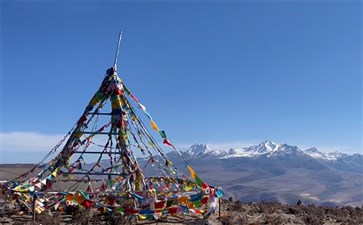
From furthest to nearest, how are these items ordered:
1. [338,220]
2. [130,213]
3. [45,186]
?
[338,220]
[45,186]
[130,213]

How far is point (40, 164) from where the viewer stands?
70.7 feet

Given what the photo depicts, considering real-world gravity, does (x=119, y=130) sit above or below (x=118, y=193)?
above

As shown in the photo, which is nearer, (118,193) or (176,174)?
(118,193)

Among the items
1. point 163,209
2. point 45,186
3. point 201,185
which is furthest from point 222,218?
point 45,186

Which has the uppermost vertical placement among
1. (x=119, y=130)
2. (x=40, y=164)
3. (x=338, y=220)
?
(x=119, y=130)

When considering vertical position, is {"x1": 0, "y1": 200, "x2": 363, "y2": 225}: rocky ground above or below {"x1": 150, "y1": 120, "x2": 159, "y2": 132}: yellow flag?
below

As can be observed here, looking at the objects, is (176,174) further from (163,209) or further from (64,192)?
(64,192)

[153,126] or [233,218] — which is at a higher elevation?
[153,126]

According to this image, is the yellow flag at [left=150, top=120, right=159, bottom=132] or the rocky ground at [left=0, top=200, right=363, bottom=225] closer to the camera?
the rocky ground at [left=0, top=200, right=363, bottom=225]

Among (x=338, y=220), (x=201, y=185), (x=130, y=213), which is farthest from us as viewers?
(x=338, y=220)

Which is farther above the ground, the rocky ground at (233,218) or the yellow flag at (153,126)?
the yellow flag at (153,126)

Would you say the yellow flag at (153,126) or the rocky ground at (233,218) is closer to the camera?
the rocky ground at (233,218)

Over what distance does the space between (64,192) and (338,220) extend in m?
13.9

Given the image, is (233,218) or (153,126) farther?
(153,126)
